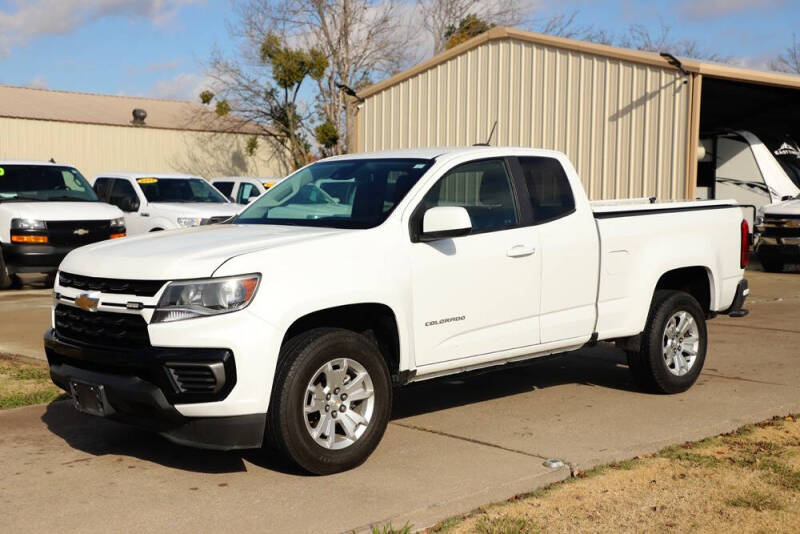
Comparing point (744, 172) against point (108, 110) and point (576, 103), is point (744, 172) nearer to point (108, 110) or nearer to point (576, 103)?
point (576, 103)

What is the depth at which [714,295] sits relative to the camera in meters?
7.89

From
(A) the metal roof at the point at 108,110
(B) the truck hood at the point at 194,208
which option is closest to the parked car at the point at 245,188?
(B) the truck hood at the point at 194,208

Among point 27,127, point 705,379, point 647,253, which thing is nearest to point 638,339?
point 647,253

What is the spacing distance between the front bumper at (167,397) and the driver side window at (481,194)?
73.1 inches

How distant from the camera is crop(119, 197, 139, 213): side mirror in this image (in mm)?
16578

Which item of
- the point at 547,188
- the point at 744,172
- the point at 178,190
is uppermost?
the point at 744,172

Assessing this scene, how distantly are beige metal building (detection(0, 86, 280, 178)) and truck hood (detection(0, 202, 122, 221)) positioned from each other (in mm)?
24529

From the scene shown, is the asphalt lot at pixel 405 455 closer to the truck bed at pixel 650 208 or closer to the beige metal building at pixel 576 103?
the truck bed at pixel 650 208

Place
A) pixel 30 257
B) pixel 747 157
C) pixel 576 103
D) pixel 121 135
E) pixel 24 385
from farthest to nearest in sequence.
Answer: pixel 121 135 < pixel 747 157 < pixel 576 103 < pixel 30 257 < pixel 24 385

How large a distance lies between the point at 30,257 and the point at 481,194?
9.85m

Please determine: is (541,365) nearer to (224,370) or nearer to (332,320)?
(332,320)

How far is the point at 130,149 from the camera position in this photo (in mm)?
41469

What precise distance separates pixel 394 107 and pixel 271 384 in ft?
55.2

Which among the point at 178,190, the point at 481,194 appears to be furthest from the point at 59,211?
the point at 481,194
